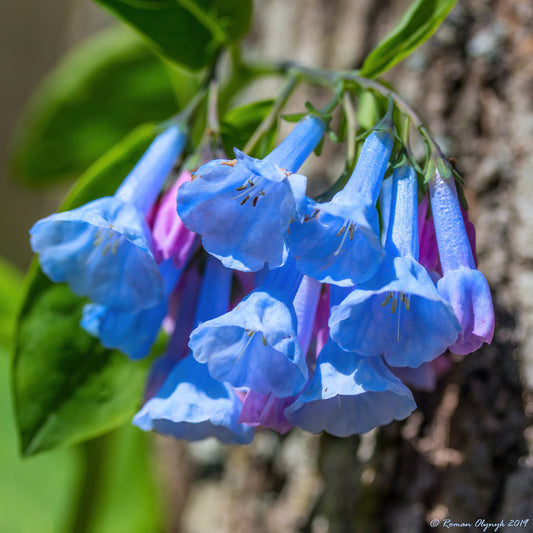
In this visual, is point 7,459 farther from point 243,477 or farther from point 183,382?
point 183,382

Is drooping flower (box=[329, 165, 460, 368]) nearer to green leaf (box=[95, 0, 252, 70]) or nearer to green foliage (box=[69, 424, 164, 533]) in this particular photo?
green leaf (box=[95, 0, 252, 70])

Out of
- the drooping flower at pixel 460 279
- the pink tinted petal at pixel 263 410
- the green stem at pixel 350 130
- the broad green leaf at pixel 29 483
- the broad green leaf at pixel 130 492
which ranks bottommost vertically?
the broad green leaf at pixel 29 483

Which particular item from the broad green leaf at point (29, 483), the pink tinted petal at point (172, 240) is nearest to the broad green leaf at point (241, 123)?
the pink tinted petal at point (172, 240)

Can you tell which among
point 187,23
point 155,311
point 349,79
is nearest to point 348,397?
point 155,311

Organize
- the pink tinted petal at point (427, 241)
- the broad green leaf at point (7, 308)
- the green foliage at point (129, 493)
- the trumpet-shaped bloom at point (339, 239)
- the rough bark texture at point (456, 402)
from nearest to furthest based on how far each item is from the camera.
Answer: the trumpet-shaped bloom at point (339, 239), the pink tinted petal at point (427, 241), the rough bark texture at point (456, 402), the broad green leaf at point (7, 308), the green foliage at point (129, 493)

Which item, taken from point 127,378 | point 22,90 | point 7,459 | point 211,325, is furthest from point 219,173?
point 22,90

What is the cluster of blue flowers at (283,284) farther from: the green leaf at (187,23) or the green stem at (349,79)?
the green leaf at (187,23)
